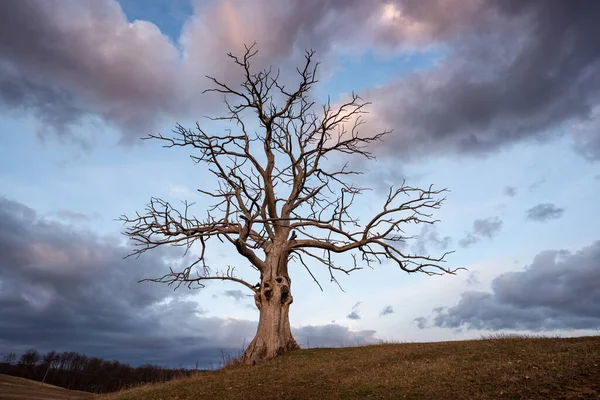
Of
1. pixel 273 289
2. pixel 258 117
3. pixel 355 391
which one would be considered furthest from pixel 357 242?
pixel 355 391

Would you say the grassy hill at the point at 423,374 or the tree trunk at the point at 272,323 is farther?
the tree trunk at the point at 272,323

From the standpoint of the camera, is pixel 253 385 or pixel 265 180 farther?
pixel 265 180

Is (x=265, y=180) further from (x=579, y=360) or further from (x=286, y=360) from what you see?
(x=579, y=360)

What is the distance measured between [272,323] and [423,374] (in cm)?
797

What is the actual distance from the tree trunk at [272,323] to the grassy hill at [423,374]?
90 cm

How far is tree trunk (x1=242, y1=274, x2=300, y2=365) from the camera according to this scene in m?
18.3

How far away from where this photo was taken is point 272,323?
1875 cm

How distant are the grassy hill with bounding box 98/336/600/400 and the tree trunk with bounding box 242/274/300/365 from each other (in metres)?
0.90

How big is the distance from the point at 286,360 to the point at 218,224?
670cm

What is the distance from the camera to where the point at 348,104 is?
23.4m

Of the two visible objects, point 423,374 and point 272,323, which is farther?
point 272,323

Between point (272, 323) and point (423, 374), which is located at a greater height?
point (272, 323)

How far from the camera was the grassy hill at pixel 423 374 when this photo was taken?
10.1m

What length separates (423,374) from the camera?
40.1 feet
